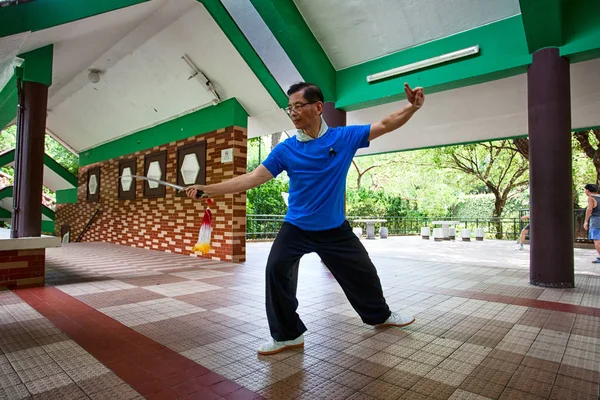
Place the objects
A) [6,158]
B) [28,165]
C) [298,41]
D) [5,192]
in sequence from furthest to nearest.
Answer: [5,192] → [6,158] → [298,41] → [28,165]

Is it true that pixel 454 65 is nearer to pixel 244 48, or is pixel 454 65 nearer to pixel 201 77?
pixel 244 48

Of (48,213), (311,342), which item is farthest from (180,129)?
(48,213)

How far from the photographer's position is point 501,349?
2.80m

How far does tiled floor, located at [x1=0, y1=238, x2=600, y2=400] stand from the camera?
218 cm

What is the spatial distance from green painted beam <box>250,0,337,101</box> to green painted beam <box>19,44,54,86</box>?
3239 millimetres

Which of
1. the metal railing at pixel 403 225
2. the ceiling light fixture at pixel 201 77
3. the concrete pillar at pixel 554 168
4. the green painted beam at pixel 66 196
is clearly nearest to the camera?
the concrete pillar at pixel 554 168

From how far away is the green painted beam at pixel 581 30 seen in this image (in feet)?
16.1

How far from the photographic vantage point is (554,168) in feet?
16.8

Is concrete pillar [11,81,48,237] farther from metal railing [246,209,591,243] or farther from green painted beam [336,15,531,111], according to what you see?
metal railing [246,209,591,243]

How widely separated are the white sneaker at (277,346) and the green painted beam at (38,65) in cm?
538

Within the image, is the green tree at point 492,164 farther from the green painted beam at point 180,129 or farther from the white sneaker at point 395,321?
the white sneaker at point 395,321

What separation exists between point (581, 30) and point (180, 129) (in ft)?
25.8

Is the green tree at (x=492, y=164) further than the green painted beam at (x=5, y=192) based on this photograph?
Yes

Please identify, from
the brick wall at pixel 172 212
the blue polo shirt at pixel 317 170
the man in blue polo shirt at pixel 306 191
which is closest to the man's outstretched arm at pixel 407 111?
the man in blue polo shirt at pixel 306 191
